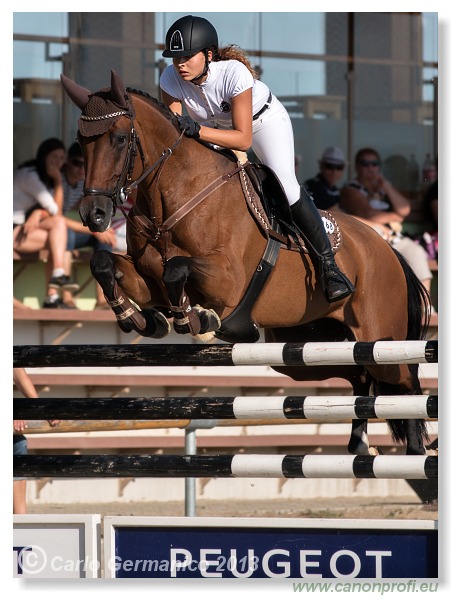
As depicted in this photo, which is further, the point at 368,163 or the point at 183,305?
the point at 368,163

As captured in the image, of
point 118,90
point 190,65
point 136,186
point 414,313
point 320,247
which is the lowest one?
point 414,313

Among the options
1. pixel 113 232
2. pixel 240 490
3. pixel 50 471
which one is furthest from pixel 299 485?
pixel 50 471

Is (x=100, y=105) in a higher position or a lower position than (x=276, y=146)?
higher

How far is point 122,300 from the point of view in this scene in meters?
4.42

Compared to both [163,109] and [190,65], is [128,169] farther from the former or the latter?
[190,65]

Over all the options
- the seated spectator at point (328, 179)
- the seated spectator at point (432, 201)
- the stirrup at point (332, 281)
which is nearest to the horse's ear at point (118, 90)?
the stirrup at point (332, 281)

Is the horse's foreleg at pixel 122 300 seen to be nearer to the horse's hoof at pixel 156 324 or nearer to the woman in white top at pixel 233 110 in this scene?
the horse's hoof at pixel 156 324

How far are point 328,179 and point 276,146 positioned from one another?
3.56 m

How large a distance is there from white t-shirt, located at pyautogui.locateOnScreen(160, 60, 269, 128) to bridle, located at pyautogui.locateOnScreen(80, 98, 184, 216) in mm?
252

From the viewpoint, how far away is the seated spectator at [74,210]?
7.78 m

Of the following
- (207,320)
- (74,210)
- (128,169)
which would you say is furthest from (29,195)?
(207,320)

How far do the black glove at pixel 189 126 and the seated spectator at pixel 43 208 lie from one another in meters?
3.35
